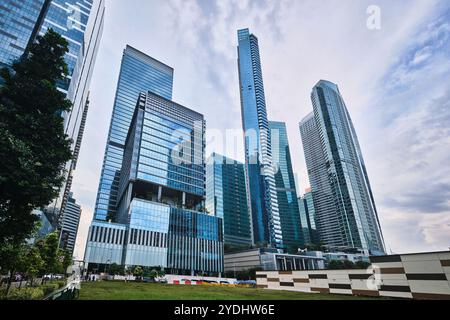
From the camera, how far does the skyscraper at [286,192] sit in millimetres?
158075

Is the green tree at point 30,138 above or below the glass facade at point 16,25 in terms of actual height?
below

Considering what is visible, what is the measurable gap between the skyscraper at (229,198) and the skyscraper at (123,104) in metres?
56.9

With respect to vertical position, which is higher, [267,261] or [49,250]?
[49,250]

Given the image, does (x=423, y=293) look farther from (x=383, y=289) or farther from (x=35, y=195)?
(x=35, y=195)

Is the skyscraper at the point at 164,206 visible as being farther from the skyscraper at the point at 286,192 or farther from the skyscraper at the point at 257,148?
the skyscraper at the point at 286,192

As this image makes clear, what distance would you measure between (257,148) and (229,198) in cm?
4255

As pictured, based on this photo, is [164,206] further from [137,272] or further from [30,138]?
[30,138]

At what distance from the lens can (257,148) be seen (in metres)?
170

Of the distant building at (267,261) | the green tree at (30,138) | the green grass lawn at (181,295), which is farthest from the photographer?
the distant building at (267,261)

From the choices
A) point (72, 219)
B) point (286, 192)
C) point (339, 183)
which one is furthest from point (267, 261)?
point (72, 219)

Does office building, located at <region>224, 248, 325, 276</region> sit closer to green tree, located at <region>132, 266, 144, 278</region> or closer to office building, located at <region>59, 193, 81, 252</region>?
green tree, located at <region>132, 266, 144, 278</region>

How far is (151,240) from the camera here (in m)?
75.9

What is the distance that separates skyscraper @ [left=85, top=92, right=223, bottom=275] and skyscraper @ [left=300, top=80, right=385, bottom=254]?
4099 inches

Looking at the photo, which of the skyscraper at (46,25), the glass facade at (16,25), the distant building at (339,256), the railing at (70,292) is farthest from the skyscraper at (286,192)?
A: the glass facade at (16,25)
